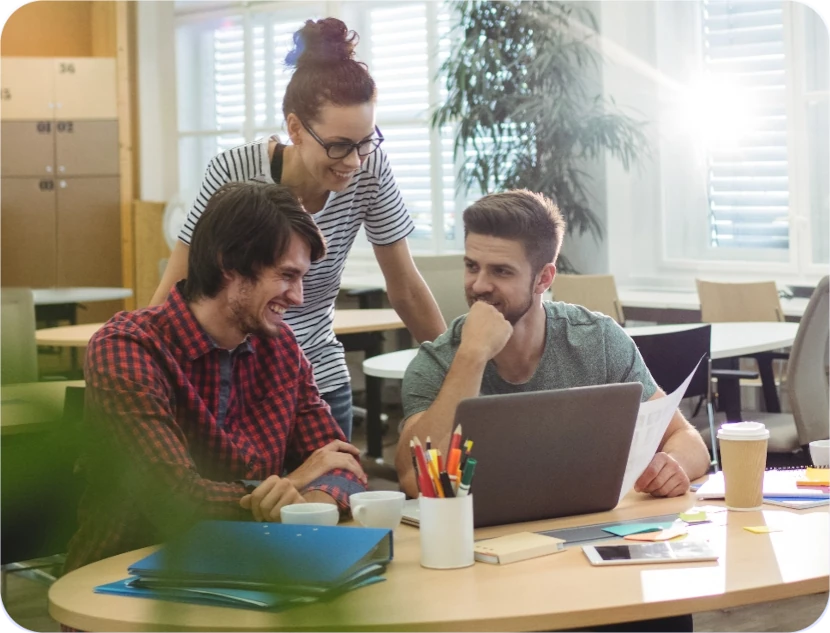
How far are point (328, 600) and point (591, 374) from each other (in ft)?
4.99

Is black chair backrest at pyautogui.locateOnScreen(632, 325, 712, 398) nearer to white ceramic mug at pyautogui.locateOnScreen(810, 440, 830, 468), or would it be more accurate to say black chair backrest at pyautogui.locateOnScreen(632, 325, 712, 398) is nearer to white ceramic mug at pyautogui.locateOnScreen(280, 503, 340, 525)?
white ceramic mug at pyautogui.locateOnScreen(810, 440, 830, 468)

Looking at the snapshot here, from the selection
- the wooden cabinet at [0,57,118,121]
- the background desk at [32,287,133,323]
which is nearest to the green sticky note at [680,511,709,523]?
the background desk at [32,287,133,323]

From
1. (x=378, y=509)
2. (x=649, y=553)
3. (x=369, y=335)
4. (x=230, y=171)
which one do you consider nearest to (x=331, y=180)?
(x=230, y=171)

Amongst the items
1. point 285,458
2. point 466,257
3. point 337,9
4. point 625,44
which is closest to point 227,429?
point 285,458

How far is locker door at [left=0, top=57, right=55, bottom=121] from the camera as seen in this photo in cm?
776

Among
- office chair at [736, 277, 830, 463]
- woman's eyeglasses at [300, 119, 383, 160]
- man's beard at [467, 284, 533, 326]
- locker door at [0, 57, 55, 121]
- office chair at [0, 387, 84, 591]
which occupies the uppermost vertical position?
locker door at [0, 57, 55, 121]

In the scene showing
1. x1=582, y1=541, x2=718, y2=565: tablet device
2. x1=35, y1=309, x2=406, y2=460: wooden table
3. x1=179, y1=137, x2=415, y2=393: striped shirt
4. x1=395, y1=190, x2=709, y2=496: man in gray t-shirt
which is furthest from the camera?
x1=35, y1=309, x2=406, y2=460: wooden table

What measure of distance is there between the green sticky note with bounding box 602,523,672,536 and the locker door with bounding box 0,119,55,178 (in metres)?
7.25

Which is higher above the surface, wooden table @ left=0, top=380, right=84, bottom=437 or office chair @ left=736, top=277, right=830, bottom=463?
wooden table @ left=0, top=380, right=84, bottom=437

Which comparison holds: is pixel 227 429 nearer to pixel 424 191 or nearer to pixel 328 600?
pixel 328 600

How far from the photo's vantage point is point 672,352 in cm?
284

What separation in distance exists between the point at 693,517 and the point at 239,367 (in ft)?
2.37

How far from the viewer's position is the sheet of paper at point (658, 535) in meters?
1.33

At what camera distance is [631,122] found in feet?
17.5
